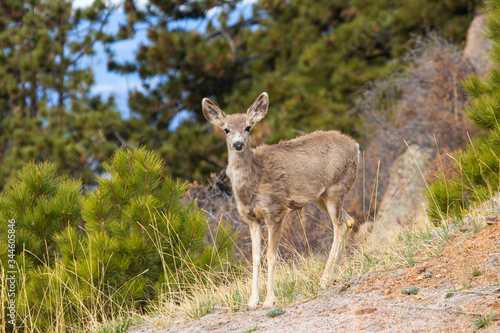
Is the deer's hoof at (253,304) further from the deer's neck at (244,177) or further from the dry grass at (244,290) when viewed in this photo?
the deer's neck at (244,177)

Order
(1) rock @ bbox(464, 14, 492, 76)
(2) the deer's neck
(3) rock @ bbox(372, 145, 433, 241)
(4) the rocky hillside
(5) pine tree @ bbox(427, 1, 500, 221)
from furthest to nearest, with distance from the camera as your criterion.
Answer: (1) rock @ bbox(464, 14, 492, 76), (3) rock @ bbox(372, 145, 433, 241), (5) pine tree @ bbox(427, 1, 500, 221), (2) the deer's neck, (4) the rocky hillside

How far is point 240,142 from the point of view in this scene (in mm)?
5848

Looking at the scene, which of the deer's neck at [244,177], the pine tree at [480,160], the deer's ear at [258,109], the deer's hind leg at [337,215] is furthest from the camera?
the pine tree at [480,160]

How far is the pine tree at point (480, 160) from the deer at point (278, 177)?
5.74 ft

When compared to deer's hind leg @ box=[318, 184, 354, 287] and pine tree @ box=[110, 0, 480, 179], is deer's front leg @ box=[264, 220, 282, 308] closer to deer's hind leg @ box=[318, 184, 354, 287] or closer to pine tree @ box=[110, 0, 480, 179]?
deer's hind leg @ box=[318, 184, 354, 287]

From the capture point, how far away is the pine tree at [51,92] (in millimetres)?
17719

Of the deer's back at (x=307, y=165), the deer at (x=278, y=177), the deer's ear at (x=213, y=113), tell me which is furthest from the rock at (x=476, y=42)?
the deer's ear at (x=213, y=113)

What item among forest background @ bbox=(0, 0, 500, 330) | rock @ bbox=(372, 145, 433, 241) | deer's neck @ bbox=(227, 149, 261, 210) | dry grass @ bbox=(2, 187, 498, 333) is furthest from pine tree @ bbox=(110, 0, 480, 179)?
deer's neck @ bbox=(227, 149, 261, 210)

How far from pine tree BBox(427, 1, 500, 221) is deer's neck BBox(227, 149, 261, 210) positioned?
2.87m

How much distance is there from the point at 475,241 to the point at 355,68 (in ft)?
41.7

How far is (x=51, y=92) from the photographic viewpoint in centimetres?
2014

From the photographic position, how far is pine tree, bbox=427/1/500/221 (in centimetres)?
791

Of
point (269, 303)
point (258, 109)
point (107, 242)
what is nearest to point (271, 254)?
point (269, 303)

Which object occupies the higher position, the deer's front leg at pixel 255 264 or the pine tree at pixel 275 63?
the pine tree at pixel 275 63
